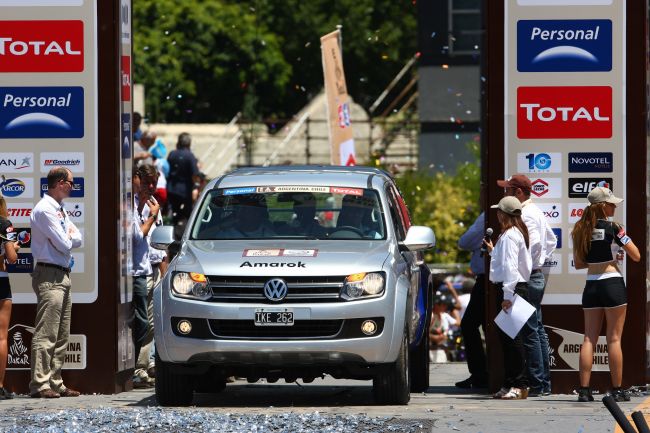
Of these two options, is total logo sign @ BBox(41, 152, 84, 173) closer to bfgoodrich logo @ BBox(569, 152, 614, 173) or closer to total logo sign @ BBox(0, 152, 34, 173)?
total logo sign @ BBox(0, 152, 34, 173)

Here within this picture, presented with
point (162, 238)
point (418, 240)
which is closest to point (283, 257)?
point (162, 238)

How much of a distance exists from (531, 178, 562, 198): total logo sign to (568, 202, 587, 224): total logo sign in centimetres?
15

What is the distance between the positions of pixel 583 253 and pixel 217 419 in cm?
367

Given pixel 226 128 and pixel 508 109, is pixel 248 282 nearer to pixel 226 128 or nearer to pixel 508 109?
pixel 508 109

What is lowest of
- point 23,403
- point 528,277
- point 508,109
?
point 23,403

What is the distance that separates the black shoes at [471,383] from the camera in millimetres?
15969

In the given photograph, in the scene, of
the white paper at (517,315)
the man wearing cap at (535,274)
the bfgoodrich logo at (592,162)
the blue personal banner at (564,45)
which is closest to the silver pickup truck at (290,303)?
the white paper at (517,315)

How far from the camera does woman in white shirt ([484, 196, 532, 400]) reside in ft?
46.2

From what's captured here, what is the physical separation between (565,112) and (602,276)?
1545mm

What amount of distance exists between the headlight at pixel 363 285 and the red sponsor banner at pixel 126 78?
317cm

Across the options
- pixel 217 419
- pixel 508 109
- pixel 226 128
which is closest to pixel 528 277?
pixel 508 109

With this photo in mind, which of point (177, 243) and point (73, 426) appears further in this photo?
point (177, 243)

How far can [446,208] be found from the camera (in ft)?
130

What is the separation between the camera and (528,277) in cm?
1420
